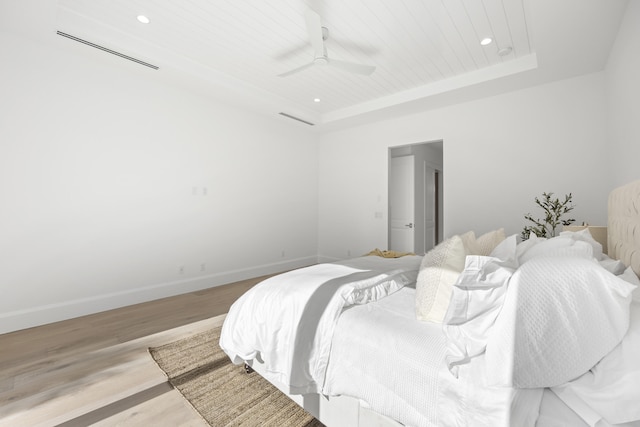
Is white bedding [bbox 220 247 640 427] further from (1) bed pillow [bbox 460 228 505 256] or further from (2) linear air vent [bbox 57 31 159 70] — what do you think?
(2) linear air vent [bbox 57 31 159 70]

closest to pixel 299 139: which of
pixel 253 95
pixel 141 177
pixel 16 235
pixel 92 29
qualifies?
pixel 253 95

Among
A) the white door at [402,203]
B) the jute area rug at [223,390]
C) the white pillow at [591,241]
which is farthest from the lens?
the white door at [402,203]

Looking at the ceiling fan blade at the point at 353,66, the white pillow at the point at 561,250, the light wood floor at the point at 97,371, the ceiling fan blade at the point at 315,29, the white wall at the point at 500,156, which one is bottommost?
the light wood floor at the point at 97,371

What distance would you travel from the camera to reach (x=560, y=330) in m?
0.84

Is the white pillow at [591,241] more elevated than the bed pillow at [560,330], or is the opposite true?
the white pillow at [591,241]

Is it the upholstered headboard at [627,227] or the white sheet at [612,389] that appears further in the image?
the upholstered headboard at [627,227]

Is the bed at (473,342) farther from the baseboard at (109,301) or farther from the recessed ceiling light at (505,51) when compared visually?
the baseboard at (109,301)

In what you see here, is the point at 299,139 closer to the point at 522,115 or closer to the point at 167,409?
the point at 522,115

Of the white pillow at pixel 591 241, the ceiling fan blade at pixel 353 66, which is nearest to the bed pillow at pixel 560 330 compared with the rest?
the white pillow at pixel 591 241

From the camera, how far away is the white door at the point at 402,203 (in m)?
5.39

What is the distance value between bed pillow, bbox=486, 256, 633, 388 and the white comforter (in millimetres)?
744

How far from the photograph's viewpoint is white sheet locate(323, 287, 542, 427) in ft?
2.82

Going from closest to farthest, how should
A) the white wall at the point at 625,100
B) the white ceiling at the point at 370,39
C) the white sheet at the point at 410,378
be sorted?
the white sheet at the point at 410,378, the white wall at the point at 625,100, the white ceiling at the point at 370,39

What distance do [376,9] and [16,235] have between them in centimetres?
390
